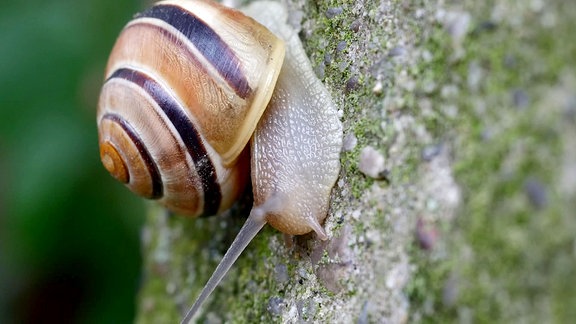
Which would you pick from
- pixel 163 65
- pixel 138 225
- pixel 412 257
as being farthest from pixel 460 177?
pixel 138 225

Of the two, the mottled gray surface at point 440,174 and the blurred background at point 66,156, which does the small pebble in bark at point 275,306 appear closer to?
the mottled gray surface at point 440,174

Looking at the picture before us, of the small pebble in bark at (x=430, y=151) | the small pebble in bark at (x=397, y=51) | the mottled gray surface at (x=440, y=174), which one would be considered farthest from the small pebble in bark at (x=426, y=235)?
the small pebble in bark at (x=397, y=51)

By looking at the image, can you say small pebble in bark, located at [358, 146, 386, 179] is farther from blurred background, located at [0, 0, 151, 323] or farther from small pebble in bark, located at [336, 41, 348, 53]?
blurred background, located at [0, 0, 151, 323]

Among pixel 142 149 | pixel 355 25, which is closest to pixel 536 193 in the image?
pixel 355 25

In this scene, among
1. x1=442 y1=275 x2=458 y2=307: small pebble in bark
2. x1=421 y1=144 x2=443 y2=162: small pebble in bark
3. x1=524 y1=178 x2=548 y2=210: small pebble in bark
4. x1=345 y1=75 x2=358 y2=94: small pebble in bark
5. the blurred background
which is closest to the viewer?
x1=524 y1=178 x2=548 y2=210: small pebble in bark

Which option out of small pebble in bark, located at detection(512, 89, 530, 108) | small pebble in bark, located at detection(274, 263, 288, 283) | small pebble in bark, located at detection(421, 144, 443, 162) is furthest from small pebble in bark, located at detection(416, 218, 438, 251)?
small pebble in bark, located at detection(274, 263, 288, 283)

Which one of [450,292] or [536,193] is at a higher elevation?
[536,193]

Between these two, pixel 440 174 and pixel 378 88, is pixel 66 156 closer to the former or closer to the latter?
pixel 378 88
